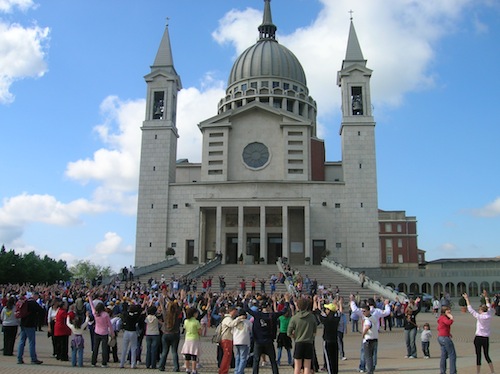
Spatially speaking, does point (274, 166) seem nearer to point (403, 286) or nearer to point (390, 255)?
point (403, 286)

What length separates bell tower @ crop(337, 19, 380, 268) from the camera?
5356 cm

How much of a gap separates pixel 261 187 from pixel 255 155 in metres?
5.52

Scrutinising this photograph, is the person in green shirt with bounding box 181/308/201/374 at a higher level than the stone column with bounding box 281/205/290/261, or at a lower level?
lower

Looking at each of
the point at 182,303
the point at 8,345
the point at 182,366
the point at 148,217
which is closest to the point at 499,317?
the point at 182,303

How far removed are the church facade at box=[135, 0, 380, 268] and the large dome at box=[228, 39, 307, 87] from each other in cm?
1932

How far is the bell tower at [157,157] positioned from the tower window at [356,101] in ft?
67.6

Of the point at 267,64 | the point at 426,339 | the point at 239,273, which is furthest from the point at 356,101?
the point at 426,339

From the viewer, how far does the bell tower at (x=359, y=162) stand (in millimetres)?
53562

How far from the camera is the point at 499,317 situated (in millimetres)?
33219

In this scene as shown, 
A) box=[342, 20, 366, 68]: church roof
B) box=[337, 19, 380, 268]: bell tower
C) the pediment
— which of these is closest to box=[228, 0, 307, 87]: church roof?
box=[342, 20, 366, 68]: church roof

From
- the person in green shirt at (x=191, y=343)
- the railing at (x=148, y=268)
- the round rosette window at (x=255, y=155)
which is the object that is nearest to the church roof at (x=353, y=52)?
the round rosette window at (x=255, y=155)

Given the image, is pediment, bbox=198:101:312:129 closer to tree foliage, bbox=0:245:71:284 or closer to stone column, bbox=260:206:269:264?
stone column, bbox=260:206:269:264

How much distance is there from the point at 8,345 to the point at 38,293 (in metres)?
9.78

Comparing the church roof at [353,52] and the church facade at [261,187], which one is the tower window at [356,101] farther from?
the church roof at [353,52]
